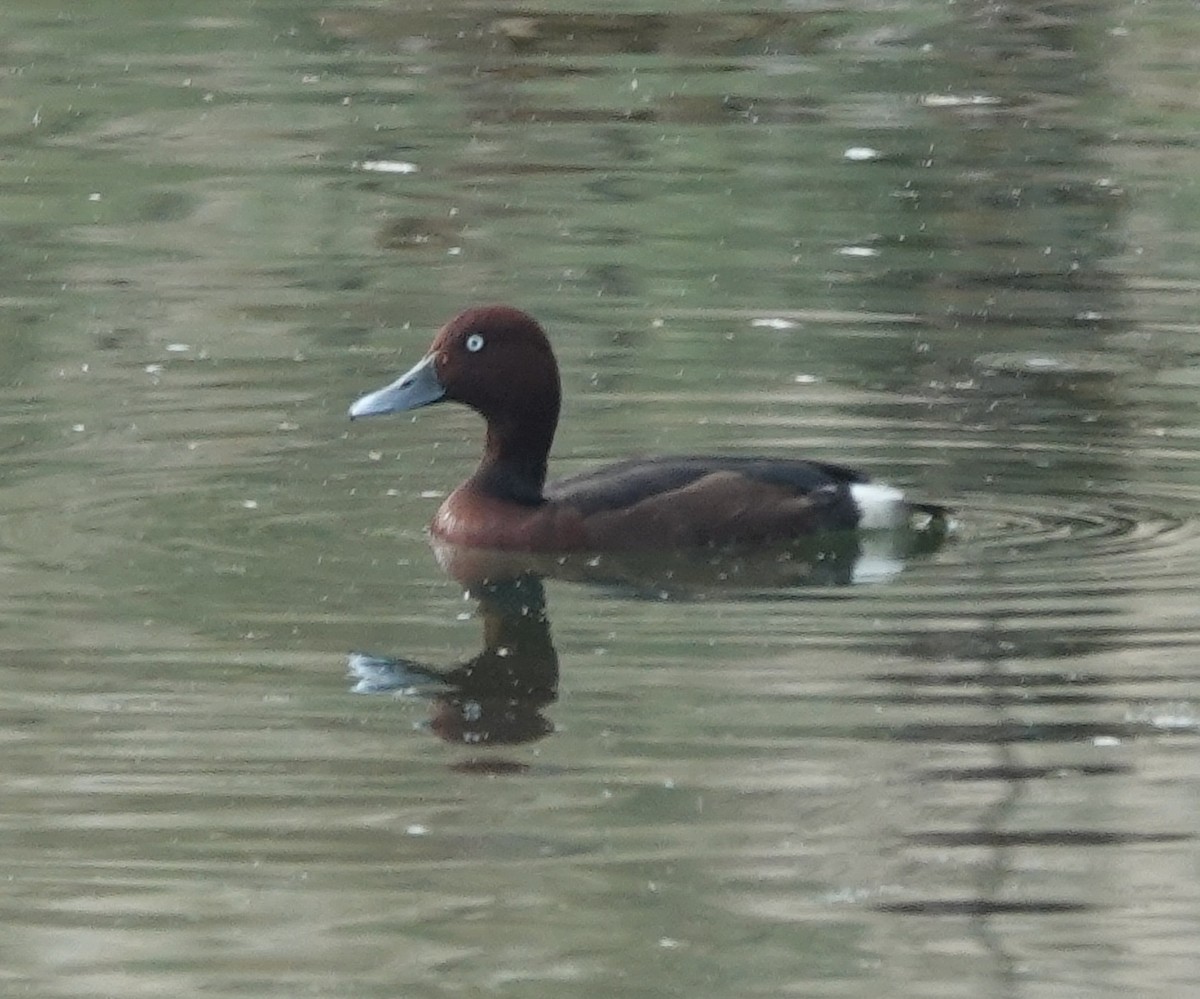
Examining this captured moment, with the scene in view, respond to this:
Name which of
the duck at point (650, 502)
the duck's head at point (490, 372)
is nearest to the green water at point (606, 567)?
the duck at point (650, 502)

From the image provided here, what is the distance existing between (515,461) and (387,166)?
6567mm

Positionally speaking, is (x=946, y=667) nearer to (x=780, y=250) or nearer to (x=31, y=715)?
(x=31, y=715)

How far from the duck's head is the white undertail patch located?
103cm

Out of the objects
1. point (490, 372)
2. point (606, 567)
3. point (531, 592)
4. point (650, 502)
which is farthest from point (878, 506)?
point (490, 372)

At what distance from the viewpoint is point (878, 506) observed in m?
9.87

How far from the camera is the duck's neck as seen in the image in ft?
32.9

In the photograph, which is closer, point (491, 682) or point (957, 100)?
point (491, 682)

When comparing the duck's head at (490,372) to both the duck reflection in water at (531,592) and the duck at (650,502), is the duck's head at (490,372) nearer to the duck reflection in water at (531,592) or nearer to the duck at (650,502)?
the duck at (650,502)

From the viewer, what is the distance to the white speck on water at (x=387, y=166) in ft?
53.8

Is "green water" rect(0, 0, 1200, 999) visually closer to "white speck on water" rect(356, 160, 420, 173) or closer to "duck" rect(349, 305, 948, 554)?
"white speck on water" rect(356, 160, 420, 173)

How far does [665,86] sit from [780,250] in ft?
14.1

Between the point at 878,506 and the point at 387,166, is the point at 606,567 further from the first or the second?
the point at 387,166

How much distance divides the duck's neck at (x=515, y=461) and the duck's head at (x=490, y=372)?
3cm

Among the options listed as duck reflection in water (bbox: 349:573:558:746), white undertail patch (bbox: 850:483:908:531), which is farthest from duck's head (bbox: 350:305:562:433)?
duck reflection in water (bbox: 349:573:558:746)
